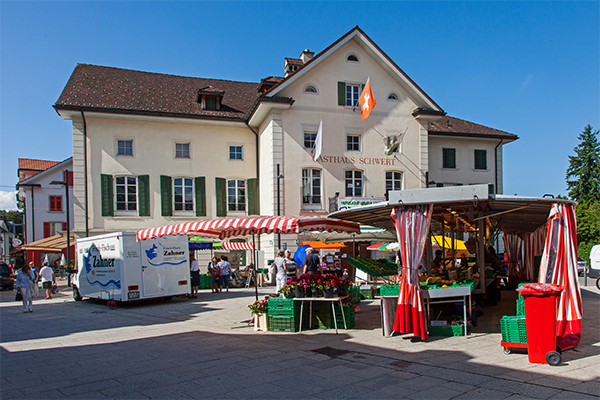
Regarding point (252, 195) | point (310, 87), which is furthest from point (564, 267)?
point (252, 195)

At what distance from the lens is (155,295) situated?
15414mm

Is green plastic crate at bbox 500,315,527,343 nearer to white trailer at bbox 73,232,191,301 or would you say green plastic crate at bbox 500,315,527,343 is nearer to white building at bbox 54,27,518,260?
white trailer at bbox 73,232,191,301

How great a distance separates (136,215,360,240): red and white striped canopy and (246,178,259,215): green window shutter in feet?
49.8

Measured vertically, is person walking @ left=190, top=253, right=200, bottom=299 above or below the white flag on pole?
below

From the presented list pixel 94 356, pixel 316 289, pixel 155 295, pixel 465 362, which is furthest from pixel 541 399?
pixel 155 295

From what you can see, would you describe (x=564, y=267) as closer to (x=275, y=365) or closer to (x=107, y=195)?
(x=275, y=365)

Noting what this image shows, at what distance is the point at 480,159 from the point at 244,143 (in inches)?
619

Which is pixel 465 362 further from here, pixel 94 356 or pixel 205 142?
pixel 205 142

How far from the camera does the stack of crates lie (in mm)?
9570

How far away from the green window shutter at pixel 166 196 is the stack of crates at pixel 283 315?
1723 cm

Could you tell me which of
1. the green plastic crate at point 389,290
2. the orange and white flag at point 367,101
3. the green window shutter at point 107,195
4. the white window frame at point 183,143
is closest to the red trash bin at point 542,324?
the green plastic crate at point 389,290

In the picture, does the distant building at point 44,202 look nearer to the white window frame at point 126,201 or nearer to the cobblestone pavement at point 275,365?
the white window frame at point 126,201

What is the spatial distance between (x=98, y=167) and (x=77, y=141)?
5.41 ft

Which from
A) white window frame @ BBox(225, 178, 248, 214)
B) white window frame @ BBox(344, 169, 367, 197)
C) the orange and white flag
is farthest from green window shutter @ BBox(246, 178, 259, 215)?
the orange and white flag
